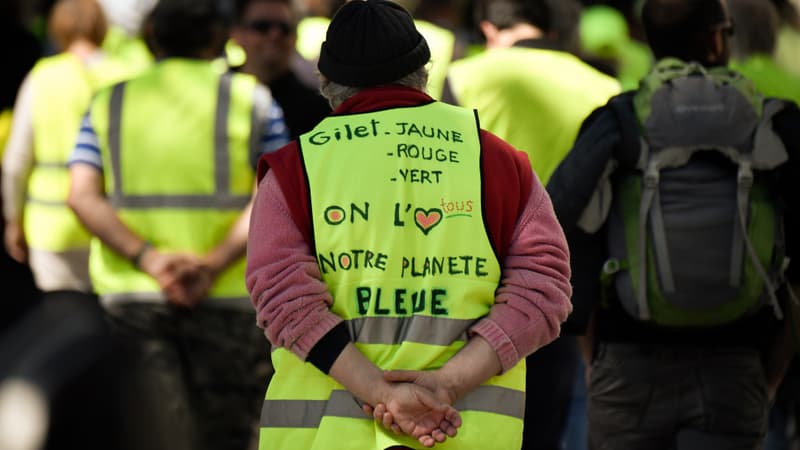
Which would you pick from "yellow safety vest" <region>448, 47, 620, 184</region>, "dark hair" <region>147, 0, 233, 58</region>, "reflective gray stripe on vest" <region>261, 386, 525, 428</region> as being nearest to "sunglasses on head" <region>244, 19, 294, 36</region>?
"dark hair" <region>147, 0, 233, 58</region>

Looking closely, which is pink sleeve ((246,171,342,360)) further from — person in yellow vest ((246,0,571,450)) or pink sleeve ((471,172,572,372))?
pink sleeve ((471,172,572,372))

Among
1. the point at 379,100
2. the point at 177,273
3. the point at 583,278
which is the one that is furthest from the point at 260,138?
the point at 379,100

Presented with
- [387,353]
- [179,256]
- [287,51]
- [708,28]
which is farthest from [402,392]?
[287,51]

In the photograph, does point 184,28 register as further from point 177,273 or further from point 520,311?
point 520,311

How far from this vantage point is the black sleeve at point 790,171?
4.94 meters

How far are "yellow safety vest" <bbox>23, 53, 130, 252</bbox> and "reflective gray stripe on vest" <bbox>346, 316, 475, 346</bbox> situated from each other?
350 centimetres

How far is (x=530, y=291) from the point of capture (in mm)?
4074

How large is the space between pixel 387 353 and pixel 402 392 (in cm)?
13

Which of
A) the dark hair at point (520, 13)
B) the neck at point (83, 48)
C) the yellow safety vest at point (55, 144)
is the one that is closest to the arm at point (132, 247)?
the yellow safety vest at point (55, 144)

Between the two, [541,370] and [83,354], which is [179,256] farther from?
[83,354]

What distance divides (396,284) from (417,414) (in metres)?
0.30

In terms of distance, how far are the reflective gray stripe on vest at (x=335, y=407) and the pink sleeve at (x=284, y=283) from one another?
0.12 m

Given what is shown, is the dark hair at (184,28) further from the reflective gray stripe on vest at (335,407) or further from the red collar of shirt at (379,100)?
the reflective gray stripe on vest at (335,407)

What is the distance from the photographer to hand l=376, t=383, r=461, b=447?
12.8 ft
